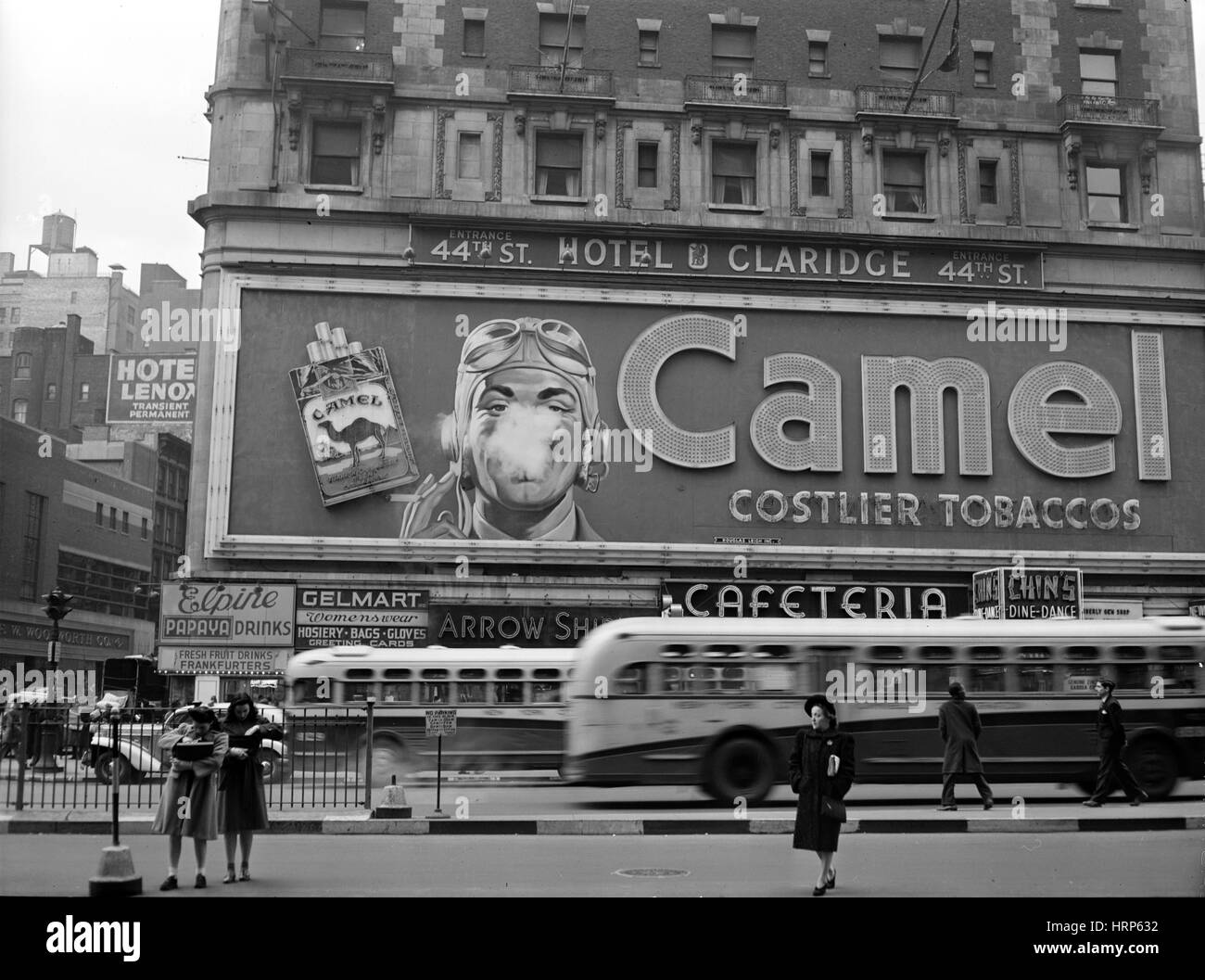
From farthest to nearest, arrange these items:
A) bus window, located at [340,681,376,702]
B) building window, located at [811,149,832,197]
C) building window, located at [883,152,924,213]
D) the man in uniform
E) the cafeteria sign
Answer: building window, located at [883,152,924,213] < building window, located at [811,149,832,197] < the cafeteria sign < bus window, located at [340,681,376,702] < the man in uniform

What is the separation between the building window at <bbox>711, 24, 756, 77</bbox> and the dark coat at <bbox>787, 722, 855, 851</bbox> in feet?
96.0

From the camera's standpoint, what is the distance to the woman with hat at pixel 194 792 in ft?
38.8

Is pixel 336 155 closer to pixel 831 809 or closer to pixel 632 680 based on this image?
pixel 632 680

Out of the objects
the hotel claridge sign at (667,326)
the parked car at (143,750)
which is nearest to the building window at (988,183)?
the hotel claridge sign at (667,326)

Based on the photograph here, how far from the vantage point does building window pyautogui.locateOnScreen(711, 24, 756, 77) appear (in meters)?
37.0

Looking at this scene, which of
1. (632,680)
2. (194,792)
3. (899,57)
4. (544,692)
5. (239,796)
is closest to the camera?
(194,792)

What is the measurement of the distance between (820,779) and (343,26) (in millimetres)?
30951

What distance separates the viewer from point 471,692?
24.4 m

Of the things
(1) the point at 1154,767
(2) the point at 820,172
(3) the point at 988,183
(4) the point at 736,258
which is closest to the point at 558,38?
(4) the point at 736,258

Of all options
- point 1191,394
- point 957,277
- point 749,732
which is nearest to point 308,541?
point 749,732

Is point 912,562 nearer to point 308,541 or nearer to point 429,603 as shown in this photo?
point 429,603

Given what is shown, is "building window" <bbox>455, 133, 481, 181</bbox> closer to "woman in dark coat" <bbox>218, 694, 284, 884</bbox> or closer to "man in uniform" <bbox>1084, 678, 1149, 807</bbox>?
"man in uniform" <bbox>1084, 678, 1149, 807</bbox>

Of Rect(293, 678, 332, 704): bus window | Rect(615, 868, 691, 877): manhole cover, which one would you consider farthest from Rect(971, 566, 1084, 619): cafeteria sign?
Rect(615, 868, 691, 877): manhole cover

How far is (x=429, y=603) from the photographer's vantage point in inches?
1303
